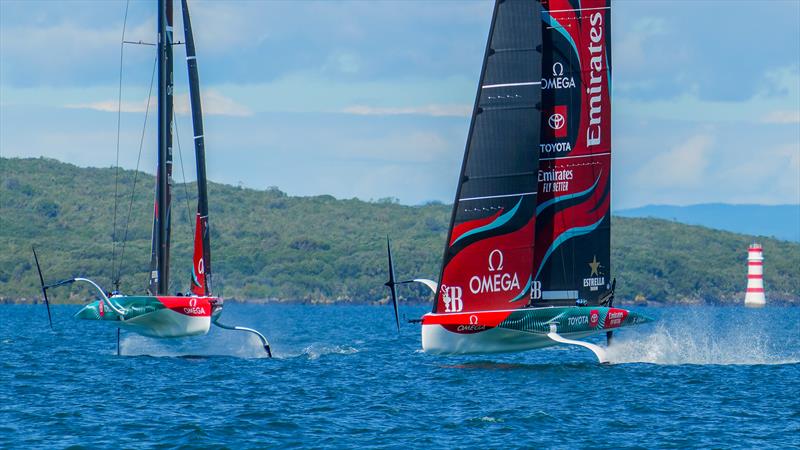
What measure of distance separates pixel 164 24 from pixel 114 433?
20669mm

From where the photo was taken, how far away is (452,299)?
36156 mm

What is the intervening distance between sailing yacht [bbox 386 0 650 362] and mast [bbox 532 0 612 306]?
3cm

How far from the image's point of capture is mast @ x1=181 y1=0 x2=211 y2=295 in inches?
1727

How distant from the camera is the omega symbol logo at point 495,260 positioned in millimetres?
36375

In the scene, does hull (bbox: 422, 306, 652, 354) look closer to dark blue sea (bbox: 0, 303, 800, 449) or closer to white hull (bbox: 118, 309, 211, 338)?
dark blue sea (bbox: 0, 303, 800, 449)

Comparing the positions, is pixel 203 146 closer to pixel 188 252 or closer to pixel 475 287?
pixel 475 287

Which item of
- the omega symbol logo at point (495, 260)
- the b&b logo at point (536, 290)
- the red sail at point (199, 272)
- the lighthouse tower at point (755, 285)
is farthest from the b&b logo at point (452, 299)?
the lighthouse tower at point (755, 285)

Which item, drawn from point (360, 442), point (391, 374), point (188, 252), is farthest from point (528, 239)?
point (188, 252)

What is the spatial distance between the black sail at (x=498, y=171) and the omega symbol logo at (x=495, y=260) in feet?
0.08

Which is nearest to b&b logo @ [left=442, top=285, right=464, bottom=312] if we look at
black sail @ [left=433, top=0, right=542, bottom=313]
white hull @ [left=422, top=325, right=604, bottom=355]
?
black sail @ [left=433, top=0, right=542, bottom=313]

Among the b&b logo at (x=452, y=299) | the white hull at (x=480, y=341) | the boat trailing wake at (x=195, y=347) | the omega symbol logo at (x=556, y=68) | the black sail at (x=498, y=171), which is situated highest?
Answer: the omega symbol logo at (x=556, y=68)

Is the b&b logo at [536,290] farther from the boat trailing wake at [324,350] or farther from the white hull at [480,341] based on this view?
the boat trailing wake at [324,350]

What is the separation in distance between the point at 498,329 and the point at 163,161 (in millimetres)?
13585

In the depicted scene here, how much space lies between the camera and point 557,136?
38156 millimetres
